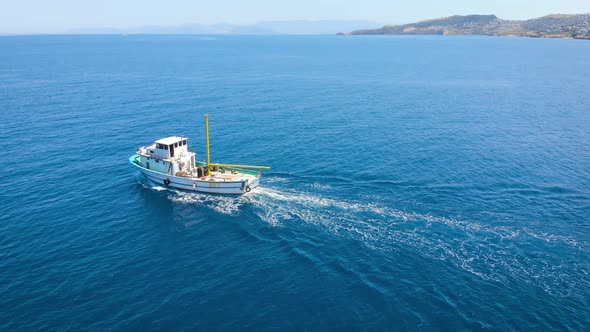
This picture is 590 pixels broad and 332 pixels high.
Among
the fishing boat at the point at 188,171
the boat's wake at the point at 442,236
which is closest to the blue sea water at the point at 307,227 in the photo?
the boat's wake at the point at 442,236

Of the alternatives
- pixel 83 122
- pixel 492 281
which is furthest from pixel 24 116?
pixel 492 281

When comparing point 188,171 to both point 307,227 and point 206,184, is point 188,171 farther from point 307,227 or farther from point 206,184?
point 307,227

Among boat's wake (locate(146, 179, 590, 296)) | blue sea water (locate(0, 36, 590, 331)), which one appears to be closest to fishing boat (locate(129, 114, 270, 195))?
blue sea water (locate(0, 36, 590, 331))

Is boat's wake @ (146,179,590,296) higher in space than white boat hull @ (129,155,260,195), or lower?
lower

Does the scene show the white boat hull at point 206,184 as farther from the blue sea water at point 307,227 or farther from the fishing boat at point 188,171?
the blue sea water at point 307,227

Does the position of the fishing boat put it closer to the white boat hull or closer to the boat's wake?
the white boat hull

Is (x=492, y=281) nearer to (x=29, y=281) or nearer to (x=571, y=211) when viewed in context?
(x=571, y=211)
